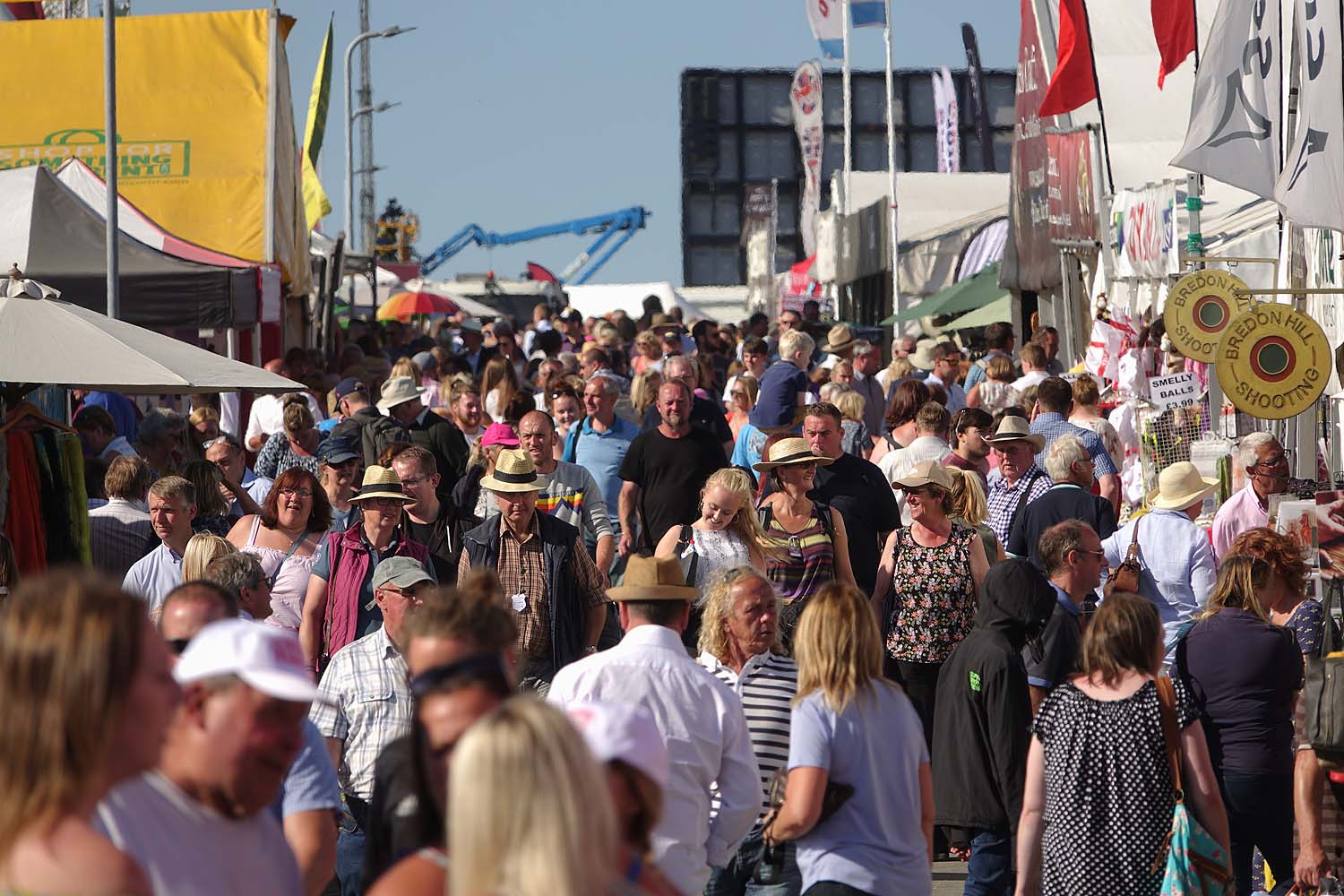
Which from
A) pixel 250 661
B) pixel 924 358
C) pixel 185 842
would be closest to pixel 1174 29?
pixel 924 358

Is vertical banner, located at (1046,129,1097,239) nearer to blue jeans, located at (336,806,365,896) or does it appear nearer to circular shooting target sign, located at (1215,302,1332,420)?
circular shooting target sign, located at (1215,302,1332,420)

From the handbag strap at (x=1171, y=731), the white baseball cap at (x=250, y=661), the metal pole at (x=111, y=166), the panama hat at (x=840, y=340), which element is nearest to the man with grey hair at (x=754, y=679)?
the handbag strap at (x=1171, y=731)

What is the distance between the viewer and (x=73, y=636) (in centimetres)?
260

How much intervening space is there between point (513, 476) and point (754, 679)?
6.99 ft

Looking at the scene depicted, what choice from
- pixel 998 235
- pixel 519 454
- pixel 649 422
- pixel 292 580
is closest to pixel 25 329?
pixel 292 580

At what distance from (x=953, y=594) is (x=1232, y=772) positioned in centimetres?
163

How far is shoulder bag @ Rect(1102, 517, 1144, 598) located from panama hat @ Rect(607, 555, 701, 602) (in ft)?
10.6

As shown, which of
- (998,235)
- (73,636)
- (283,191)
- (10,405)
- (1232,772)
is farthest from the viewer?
(998,235)

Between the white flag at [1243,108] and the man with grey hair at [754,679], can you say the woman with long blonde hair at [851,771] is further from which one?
the white flag at [1243,108]

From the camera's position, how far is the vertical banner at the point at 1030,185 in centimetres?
2347

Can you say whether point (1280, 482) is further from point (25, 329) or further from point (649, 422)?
point (25, 329)

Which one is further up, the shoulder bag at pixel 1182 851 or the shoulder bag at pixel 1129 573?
the shoulder bag at pixel 1129 573

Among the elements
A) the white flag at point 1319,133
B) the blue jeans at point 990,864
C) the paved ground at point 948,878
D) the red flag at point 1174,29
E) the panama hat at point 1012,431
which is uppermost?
the red flag at point 1174,29

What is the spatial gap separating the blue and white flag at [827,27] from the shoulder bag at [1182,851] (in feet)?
107
